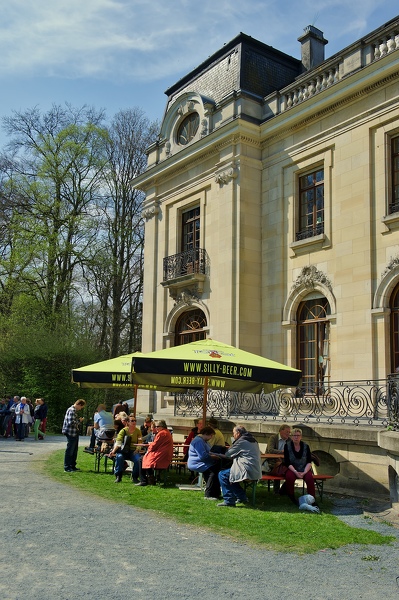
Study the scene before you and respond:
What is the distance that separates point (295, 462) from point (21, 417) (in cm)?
1362

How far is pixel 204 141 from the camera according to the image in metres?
20.2

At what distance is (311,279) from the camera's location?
55.7 feet

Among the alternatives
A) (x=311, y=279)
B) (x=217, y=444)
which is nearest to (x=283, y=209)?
(x=311, y=279)

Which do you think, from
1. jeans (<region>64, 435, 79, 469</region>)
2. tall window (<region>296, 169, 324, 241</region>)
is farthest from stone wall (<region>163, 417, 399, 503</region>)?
tall window (<region>296, 169, 324, 241</region>)

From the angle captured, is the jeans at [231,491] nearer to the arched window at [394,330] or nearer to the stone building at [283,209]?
the stone building at [283,209]

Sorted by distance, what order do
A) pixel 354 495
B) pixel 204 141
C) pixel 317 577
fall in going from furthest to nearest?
pixel 204 141, pixel 354 495, pixel 317 577

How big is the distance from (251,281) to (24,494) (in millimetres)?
10181

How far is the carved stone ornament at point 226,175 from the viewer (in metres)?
19.0

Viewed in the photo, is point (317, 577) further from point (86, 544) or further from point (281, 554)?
point (86, 544)

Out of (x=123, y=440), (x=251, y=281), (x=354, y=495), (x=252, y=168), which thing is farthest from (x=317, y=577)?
(x=252, y=168)

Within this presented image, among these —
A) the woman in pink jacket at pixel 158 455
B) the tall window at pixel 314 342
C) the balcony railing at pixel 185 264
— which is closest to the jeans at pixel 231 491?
the woman in pink jacket at pixel 158 455

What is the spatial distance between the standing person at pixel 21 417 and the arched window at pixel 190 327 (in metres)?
5.58

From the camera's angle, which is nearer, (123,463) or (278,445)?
(278,445)

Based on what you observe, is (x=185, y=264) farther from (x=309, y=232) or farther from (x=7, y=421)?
(x=7, y=421)
